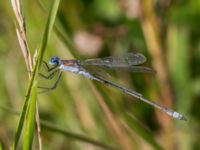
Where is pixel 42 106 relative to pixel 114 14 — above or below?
below

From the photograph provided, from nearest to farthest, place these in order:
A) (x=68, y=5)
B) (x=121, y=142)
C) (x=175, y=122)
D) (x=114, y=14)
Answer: (x=121, y=142) → (x=175, y=122) → (x=68, y=5) → (x=114, y=14)

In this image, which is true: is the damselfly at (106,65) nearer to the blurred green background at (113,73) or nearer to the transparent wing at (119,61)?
the transparent wing at (119,61)

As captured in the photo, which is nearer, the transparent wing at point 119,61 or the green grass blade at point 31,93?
the green grass blade at point 31,93

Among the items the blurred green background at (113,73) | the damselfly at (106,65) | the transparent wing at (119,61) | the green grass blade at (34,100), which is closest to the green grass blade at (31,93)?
the green grass blade at (34,100)

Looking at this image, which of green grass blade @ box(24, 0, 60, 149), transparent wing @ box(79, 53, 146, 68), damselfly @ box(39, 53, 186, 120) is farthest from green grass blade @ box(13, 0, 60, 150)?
transparent wing @ box(79, 53, 146, 68)

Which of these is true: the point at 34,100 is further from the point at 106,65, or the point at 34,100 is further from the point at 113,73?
the point at 113,73

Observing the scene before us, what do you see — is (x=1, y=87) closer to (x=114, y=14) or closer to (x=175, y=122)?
(x=114, y=14)

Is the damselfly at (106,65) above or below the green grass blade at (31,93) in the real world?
below

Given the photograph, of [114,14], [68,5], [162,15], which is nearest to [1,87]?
[68,5]
